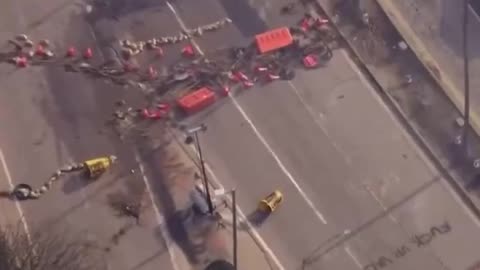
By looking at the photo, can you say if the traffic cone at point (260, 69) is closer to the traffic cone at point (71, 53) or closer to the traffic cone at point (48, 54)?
the traffic cone at point (71, 53)

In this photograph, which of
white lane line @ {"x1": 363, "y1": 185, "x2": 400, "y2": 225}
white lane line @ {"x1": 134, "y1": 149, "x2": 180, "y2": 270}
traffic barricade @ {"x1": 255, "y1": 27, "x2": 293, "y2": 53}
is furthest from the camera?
traffic barricade @ {"x1": 255, "y1": 27, "x2": 293, "y2": 53}

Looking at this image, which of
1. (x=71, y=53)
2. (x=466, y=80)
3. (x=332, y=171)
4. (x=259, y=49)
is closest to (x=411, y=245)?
(x=332, y=171)

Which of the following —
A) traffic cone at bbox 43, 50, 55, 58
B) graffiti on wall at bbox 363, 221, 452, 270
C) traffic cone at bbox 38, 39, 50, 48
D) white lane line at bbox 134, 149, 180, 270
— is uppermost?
traffic cone at bbox 38, 39, 50, 48

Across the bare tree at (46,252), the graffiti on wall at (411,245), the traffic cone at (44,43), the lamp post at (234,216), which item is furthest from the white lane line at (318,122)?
the bare tree at (46,252)

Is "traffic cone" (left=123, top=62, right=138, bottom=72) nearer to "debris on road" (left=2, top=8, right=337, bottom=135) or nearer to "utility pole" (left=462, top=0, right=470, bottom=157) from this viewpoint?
"debris on road" (left=2, top=8, right=337, bottom=135)

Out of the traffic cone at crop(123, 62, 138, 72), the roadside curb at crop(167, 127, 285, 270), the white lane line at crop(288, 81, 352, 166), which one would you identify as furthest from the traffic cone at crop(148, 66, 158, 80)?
the white lane line at crop(288, 81, 352, 166)

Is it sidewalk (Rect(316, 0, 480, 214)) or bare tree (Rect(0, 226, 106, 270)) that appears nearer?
bare tree (Rect(0, 226, 106, 270))

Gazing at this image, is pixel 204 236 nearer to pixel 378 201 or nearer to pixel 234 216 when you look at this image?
pixel 234 216
